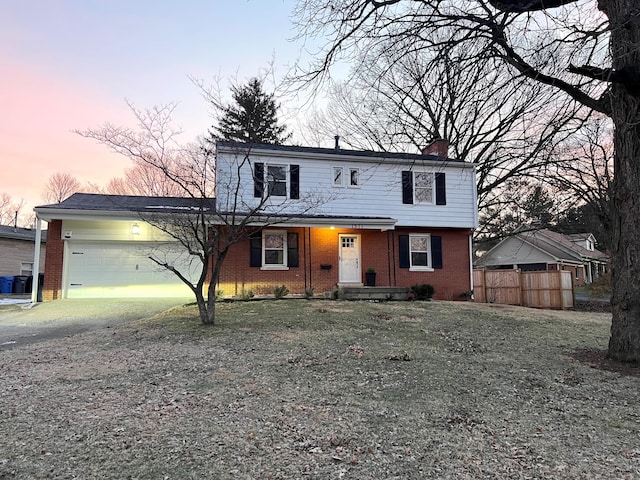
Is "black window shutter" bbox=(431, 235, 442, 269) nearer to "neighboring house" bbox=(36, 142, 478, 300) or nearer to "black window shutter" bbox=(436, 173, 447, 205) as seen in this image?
"neighboring house" bbox=(36, 142, 478, 300)

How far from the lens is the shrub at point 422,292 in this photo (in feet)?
46.1

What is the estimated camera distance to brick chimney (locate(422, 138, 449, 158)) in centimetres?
1647

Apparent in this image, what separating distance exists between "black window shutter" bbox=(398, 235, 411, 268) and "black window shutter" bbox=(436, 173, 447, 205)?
196 cm

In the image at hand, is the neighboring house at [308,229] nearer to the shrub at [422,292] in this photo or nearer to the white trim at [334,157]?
the white trim at [334,157]

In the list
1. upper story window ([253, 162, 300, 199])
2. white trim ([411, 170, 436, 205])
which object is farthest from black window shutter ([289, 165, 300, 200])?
white trim ([411, 170, 436, 205])

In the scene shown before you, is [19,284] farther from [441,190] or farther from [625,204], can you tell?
[625,204]

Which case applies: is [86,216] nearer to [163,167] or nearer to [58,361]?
[163,167]

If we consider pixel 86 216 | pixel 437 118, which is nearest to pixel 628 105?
pixel 86 216

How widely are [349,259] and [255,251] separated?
11.5 feet

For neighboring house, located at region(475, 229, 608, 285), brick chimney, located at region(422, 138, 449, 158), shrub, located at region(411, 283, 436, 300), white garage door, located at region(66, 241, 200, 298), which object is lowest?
shrub, located at region(411, 283, 436, 300)

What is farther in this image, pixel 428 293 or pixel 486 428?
pixel 428 293

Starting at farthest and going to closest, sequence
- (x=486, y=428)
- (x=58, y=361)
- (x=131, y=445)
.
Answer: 1. (x=58, y=361)
2. (x=486, y=428)
3. (x=131, y=445)

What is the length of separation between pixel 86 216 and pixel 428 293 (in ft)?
37.5

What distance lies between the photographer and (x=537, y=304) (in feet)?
52.4
